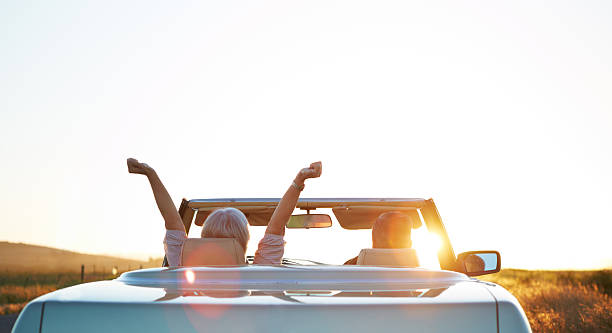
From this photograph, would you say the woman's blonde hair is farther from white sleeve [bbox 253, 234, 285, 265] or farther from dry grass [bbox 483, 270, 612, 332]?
dry grass [bbox 483, 270, 612, 332]

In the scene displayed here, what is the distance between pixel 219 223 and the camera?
164 inches

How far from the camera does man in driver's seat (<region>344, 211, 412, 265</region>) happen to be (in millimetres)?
4785

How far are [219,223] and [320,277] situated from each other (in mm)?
1223

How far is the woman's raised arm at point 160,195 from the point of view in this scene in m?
4.55

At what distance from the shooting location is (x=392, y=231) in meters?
4.79

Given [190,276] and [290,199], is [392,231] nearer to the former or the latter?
[290,199]

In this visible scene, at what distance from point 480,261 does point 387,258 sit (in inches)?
63.2

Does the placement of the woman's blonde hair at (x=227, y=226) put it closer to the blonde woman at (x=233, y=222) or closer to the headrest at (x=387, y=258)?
the blonde woman at (x=233, y=222)

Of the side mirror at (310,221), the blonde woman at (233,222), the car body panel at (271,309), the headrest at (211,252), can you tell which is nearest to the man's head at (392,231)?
the blonde woman at (233,222)

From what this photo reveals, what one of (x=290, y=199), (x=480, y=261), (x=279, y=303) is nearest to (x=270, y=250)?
(x=290, y=199)

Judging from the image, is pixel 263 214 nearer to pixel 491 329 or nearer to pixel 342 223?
pixel 342 223

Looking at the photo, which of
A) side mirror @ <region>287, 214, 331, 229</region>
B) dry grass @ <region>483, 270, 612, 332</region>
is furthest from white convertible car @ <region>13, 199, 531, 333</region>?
dry grass @ <region>483, 270, 612, 332</region>

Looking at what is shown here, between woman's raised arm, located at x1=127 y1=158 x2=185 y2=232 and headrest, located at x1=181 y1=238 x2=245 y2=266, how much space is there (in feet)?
3.01

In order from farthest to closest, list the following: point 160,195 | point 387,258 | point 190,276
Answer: point 160,195 → point 387,258 → point 190,276
